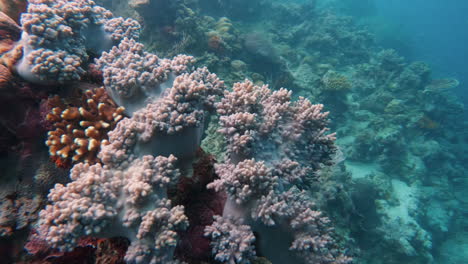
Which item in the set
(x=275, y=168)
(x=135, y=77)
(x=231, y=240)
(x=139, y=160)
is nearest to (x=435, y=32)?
(x=275, y=168)

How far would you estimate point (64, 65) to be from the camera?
3168 millimetres

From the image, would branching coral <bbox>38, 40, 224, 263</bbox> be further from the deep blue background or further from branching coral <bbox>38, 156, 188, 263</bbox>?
the deep blue background

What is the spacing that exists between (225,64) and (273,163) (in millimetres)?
8081

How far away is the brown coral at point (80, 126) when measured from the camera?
117 inches

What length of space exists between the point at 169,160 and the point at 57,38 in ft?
7.75

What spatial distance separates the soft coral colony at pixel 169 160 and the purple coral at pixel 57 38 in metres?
0.01

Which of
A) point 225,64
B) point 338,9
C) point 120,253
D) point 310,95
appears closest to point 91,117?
point 120,253

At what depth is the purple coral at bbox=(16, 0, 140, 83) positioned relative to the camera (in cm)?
303

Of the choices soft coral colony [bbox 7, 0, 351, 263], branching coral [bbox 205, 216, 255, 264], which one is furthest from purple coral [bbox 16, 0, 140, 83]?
branching coral [bbox 205, 216, 255, 264]

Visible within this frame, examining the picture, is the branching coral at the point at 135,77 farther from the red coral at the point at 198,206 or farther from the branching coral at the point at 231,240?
the branching coral at the point at 231,240

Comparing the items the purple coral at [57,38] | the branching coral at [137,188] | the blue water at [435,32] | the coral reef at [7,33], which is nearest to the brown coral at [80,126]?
the branching coral at [137,188]

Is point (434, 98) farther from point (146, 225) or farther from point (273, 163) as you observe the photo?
point (146, 225)

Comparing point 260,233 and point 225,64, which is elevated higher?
point 225,64

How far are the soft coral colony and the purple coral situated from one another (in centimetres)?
1
